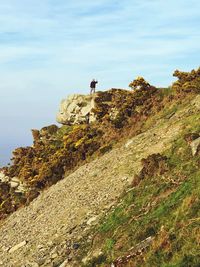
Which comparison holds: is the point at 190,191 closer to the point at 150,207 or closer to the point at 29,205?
the point at 150,207

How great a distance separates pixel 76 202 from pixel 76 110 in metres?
29.1

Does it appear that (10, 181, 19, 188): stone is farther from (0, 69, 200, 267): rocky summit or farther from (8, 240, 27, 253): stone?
(8, 240, 27, 253): stone

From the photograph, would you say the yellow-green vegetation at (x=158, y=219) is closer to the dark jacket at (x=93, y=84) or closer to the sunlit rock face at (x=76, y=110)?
the sunlit rock face at (x=76, y=110)

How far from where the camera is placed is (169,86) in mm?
52969

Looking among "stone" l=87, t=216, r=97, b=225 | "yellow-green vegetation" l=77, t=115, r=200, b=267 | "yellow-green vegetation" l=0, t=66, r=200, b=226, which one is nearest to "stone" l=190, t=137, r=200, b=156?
"yellow-green vegetation" l=77, t=115, r=200, b=267

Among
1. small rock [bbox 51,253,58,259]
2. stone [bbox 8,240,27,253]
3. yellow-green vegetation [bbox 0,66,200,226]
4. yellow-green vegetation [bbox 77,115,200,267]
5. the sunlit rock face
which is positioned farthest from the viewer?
the sunlit rock face

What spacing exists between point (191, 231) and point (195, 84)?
1122 inches

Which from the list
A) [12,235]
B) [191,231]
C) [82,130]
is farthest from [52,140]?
[191,231]

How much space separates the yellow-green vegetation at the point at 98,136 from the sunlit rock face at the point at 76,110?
1.96 meters

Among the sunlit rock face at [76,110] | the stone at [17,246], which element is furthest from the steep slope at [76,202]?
the sunlit rock face at [76,110]

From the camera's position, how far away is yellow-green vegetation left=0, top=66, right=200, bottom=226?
43.4m

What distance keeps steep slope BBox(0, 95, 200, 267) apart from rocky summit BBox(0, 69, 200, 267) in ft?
0.32

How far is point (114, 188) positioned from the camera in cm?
3130

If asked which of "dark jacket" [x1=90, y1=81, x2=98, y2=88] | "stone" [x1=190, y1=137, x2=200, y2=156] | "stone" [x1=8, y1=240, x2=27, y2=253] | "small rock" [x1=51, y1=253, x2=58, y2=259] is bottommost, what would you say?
"small rock" [x1=51, y1=253, x2=58, y2=259]
